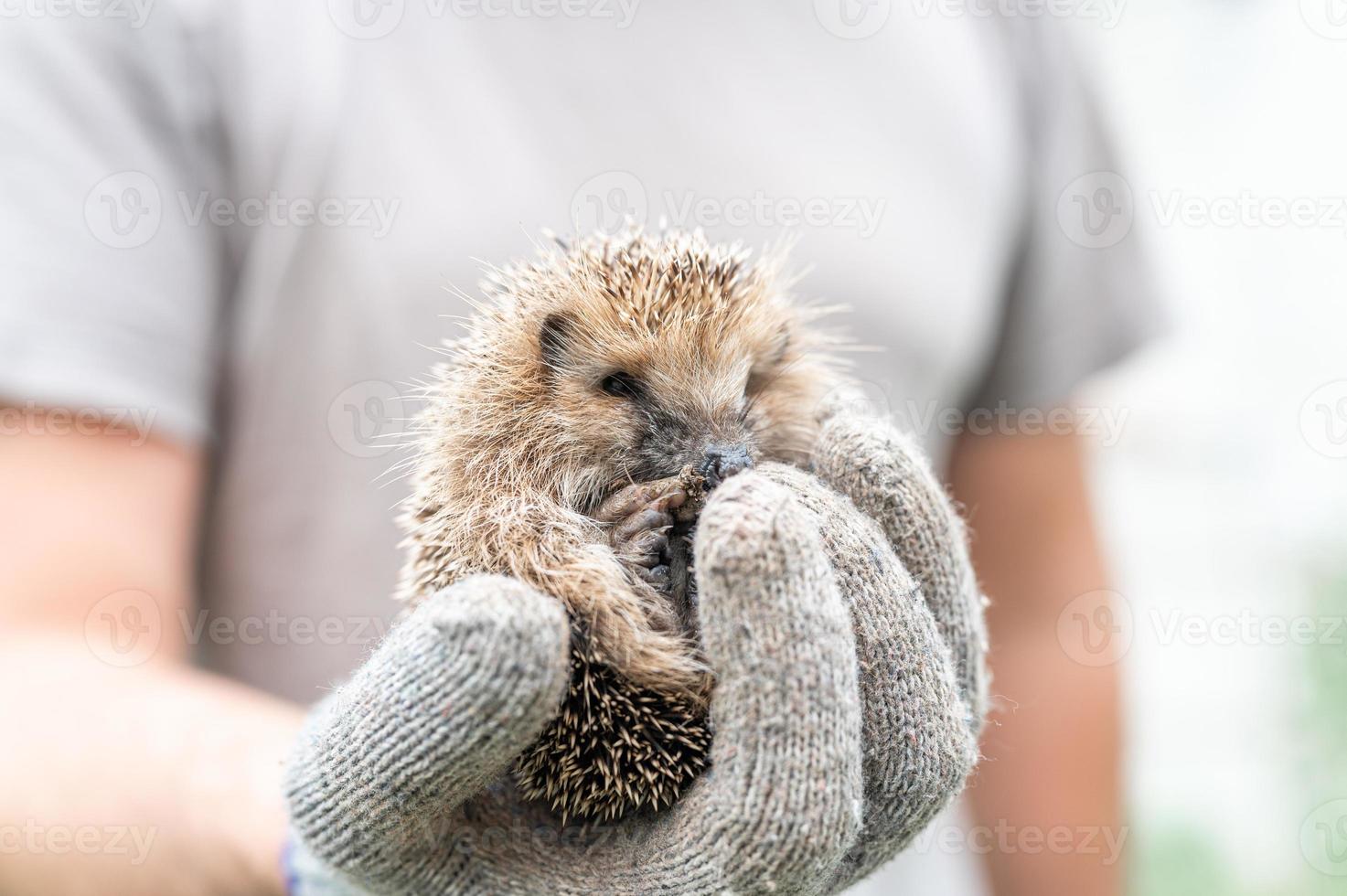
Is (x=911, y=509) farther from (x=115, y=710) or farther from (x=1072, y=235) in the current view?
(x=1072, y=235)

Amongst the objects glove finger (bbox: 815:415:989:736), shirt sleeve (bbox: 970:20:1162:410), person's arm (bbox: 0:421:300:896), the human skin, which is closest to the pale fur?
glove finger (bbox: 815:415:989:736)

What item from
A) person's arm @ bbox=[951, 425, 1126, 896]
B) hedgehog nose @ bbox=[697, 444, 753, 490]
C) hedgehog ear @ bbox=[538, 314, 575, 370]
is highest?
hedgehog ear @ bbox=[538, 314, 575, 370]

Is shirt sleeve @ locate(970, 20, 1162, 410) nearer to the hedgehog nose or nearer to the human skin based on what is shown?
the human skin

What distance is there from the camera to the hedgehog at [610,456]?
4.17ft

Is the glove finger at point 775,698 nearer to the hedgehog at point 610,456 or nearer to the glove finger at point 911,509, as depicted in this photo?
the hedgehog at point 610,456

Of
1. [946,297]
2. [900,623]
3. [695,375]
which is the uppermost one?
[946,297]

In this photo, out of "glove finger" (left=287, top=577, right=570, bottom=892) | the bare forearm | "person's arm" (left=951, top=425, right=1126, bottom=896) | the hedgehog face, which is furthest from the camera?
"person's arm" (left=951, top=425, right=1126, bottom=896)

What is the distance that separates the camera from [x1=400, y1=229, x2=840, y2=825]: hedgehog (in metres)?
1.27

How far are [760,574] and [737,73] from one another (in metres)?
1.87

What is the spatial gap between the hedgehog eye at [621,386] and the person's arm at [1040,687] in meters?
1.81

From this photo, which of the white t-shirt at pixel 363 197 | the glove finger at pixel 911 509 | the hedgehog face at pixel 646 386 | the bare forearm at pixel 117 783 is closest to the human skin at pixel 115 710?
the bare forearm at pixel 117 783

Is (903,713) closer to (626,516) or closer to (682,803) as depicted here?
(682,803)

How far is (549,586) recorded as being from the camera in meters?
1.33

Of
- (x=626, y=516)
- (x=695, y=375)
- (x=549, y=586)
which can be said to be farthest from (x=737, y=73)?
(x=549, y=586)
